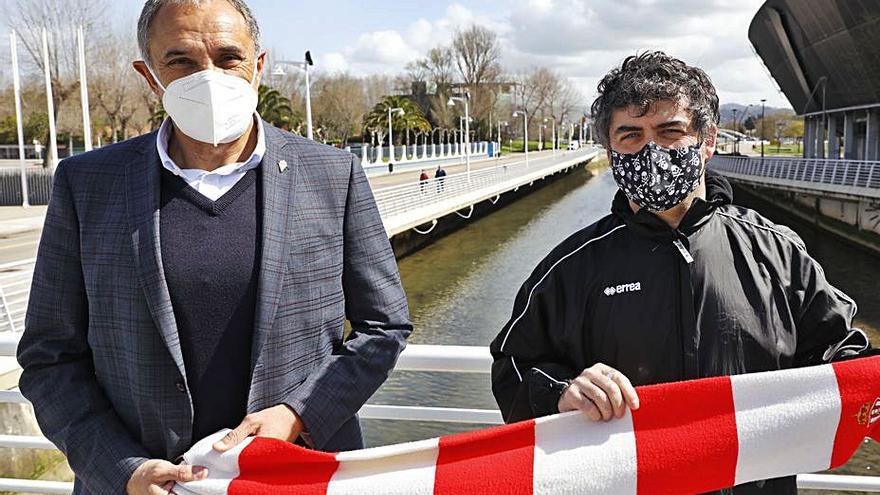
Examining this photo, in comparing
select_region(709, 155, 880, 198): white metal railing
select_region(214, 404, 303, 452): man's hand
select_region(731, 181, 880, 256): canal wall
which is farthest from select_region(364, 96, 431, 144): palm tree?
select_region(214, 404, 303, 452): man's hand

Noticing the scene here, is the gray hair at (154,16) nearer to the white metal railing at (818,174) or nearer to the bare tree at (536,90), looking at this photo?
the white metal railing at (818,174)

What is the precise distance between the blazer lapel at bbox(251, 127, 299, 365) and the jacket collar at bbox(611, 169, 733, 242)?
854mm

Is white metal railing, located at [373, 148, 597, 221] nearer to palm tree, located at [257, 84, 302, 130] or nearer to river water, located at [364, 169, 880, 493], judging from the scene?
river water, located at [364, 169, 880, 493]

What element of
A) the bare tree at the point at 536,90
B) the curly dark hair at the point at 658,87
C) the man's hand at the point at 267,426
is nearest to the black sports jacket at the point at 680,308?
the curly dark hair at the point at 658,87

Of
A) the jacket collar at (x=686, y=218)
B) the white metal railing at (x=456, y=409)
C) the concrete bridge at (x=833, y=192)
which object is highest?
the jacket collar at (x=686, y=218)

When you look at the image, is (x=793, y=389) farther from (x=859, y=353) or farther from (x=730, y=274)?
(x=730, y=274)

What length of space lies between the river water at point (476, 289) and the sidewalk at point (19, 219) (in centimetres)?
979

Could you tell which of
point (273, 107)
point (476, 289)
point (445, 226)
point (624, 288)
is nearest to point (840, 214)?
point (445, 226)

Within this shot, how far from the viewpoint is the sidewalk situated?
809 inches

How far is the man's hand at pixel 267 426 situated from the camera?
72.7 inches

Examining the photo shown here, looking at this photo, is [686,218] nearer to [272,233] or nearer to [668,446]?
[668,446]

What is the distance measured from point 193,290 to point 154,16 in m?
0.68

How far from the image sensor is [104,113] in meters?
37.9

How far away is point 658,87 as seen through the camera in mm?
1900
